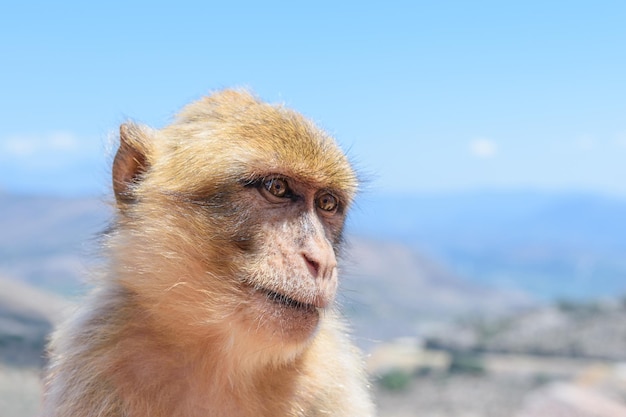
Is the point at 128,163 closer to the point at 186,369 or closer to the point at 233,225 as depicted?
the point at 233,225

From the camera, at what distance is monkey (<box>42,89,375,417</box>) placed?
3.15 meters

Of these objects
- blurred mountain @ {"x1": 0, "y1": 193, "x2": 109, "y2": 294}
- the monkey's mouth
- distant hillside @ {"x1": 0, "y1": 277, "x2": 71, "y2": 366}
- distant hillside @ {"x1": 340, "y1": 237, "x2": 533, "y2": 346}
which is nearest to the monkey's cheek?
the monkey's mouth

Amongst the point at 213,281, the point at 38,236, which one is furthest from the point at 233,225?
the point at 38,236

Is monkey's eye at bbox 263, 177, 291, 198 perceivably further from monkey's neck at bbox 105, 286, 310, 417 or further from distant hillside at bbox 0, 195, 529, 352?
distant hillside at bbox 0, 195, 529, 352

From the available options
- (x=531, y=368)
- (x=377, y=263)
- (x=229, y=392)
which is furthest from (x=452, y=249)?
(x=229, y=392)

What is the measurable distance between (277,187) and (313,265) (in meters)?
0.42

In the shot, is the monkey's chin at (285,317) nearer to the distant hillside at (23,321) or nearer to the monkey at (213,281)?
the monkey at (213,281)

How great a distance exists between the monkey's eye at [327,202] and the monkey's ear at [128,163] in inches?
32.3

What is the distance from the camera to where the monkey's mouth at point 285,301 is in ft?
10.2

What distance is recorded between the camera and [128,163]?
11.6ft

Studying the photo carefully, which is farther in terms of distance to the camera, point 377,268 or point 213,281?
point 377,268

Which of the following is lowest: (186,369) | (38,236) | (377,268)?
(186,369)

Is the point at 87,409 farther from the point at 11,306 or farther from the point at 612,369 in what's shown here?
the point at 612,369

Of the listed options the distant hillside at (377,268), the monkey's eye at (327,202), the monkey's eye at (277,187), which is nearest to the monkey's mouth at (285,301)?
the monkey's eye at (277,187)
